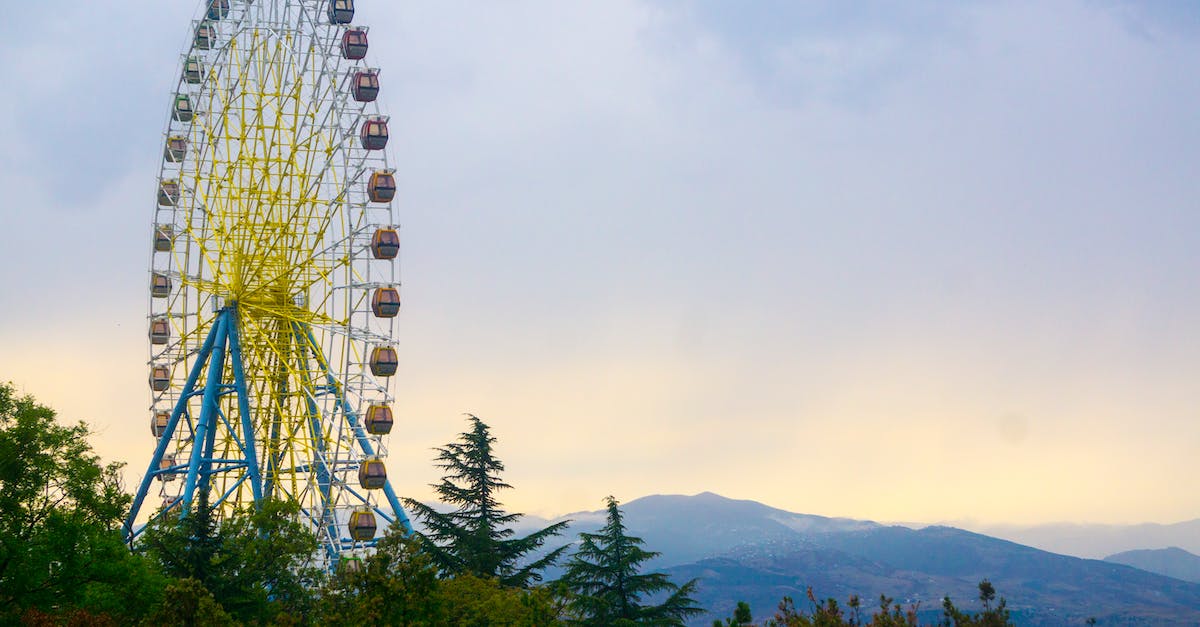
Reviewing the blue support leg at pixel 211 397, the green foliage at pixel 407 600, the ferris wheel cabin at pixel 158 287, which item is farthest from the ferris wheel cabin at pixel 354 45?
the green foliage at pixel 407 600

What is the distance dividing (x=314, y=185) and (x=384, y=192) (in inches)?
128

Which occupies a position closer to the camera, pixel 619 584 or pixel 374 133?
pixel 619 584

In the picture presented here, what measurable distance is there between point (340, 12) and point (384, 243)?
10.7 meters

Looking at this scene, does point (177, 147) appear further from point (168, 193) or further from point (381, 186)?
point (381, 186)

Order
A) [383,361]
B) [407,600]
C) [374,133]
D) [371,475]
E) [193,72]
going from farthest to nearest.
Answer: [193,72] < [374,133] < [383,361] < [371,475] < [407,600]

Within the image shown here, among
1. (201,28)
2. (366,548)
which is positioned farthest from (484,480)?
(201,28)

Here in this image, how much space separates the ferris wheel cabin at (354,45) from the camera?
55344 mm

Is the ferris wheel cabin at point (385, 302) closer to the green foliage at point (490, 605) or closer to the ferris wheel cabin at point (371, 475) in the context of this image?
the ferris wheel cabin at point (371, 475)

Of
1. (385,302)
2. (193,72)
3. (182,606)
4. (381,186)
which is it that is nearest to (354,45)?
(381,186)

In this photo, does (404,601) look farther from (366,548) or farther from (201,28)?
(201,28)

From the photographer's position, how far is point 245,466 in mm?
56406

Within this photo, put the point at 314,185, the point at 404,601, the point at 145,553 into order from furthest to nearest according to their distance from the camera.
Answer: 1. the point at 314,185
2. the point at 145,553
3. the point at 404,601

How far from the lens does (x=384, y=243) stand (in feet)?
177

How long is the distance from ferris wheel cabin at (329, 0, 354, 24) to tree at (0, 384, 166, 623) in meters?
27.2
